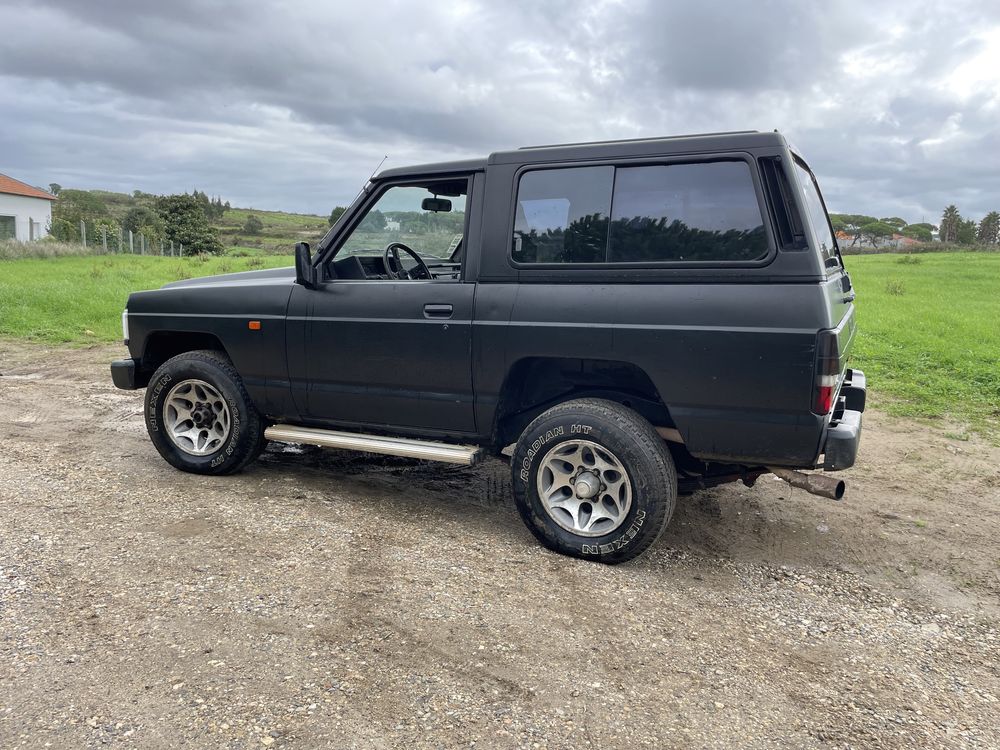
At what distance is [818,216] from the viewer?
410cm

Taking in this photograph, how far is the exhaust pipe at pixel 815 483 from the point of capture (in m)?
3.56

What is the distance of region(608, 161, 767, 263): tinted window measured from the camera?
11.6 ft

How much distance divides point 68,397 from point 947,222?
225 ft

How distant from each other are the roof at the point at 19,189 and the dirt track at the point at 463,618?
57.0m

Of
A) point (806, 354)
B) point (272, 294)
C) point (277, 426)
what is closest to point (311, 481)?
point (277, 426)

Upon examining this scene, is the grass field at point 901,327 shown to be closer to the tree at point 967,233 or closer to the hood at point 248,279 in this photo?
the hood at point 248,279

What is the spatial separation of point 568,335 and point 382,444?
4.50 ft

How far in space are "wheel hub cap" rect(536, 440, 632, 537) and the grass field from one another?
186 inches

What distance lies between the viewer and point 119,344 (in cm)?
1084

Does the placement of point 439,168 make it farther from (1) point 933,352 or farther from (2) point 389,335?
(1) point 933,352

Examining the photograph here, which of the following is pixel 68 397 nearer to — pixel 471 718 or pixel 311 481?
pixel 311 481

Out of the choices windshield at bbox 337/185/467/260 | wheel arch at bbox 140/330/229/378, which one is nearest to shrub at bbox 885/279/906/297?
windshield at bbox 337/185/467/260

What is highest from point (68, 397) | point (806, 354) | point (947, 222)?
point (947, 222)

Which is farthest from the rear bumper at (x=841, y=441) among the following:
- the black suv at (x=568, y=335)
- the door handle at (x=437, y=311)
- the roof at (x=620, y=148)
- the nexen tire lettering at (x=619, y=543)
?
the door handle at (x=437, y=311)
